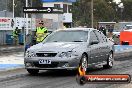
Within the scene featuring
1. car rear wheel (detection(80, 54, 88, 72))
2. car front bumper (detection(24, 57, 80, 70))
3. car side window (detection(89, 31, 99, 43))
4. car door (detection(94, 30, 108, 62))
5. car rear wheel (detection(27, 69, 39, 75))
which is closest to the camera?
car front bumper (detection(24, 57, 80, 70))

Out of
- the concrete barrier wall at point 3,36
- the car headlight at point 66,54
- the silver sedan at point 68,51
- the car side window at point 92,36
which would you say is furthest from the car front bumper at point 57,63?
the concrete barrier wall at point 3,36

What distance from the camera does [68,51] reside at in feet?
43.3

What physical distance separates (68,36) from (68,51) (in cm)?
149

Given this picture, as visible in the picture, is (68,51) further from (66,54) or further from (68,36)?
(68,36)

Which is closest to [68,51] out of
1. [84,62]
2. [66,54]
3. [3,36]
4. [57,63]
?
[66,54]

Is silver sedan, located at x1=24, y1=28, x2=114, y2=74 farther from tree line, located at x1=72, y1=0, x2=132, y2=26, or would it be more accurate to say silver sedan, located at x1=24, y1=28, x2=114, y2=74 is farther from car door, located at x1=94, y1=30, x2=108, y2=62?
tree line, located at x1=72, y1=0, x2=132, y2=26

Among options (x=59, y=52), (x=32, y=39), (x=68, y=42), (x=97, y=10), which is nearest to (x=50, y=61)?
(x=59, y=52)

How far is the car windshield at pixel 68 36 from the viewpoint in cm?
1442

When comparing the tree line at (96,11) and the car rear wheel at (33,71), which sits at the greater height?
the tree line at (96,11)

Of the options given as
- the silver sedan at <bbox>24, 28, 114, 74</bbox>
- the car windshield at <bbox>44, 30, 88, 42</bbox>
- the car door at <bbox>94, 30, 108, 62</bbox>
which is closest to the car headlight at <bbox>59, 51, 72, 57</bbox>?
the silver sedan at <bbox>24, 28, 114, 74</bbox>

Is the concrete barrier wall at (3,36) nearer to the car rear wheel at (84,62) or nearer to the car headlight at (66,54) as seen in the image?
the car rear wheel at (84,62)

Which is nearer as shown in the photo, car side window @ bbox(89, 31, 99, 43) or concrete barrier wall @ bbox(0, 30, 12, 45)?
car side window @ bbox(89, 31, 99, 43)

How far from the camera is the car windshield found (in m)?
14.4

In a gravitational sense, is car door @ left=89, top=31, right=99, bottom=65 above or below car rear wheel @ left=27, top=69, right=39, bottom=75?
above
